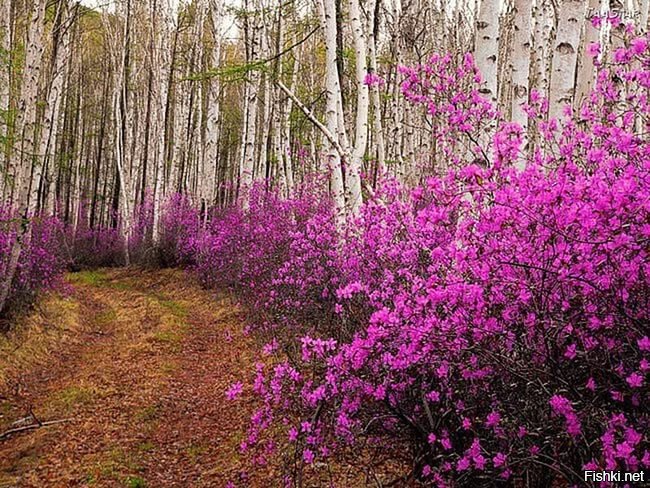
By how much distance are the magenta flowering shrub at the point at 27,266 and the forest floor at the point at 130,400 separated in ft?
1.07

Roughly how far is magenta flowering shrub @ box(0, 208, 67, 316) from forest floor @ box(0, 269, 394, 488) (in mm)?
326

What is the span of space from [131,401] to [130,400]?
0.03 m

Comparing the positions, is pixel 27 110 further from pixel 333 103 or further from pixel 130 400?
pixel 130 400

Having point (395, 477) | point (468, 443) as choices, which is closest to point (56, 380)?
point (395, 477)

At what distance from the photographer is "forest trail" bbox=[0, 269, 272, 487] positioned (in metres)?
4.77

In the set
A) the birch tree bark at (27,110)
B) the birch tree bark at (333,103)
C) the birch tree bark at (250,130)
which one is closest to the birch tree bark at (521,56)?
the birch tree bark at (333,103)

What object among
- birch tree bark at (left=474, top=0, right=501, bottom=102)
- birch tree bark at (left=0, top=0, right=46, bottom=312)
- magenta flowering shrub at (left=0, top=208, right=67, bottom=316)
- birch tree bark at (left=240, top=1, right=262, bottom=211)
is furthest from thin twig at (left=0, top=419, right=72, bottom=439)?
birch tree bark at (left=240, top=1, right=262, bottom=211)

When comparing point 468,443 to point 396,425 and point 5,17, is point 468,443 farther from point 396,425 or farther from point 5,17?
point 5,17

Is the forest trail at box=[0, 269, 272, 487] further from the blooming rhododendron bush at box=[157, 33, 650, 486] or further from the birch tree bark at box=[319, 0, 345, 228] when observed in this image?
the birch tree bark at box=[319, 0, 345, 228]

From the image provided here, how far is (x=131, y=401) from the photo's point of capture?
626cm

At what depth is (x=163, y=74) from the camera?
16047 millimetres

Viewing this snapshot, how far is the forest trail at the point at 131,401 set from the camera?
4773 millimetres

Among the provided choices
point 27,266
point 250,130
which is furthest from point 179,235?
point 27,266

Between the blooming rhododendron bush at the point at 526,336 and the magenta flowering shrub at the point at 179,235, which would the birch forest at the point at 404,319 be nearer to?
the blooming rhododendron bush at the point at 526,336
